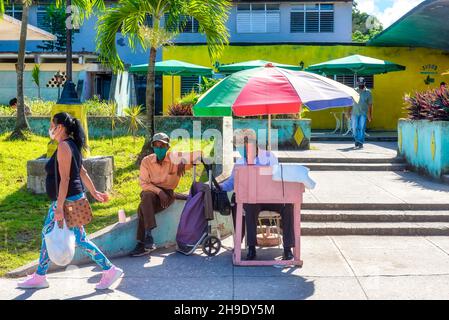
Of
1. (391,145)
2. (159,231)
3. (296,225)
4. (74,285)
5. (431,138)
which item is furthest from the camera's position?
(391,145)

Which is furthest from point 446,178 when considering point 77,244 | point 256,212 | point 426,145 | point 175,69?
Answer: point 175,69

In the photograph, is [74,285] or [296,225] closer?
[74,285]

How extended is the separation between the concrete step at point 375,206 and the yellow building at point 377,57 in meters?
13.4

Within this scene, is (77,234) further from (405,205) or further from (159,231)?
(405,205)

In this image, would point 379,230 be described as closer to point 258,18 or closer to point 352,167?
point 352,167

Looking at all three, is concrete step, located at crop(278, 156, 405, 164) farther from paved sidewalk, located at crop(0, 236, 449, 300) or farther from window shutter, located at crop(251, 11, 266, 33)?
window shutter, located at crop(251, 11, 266, 33)

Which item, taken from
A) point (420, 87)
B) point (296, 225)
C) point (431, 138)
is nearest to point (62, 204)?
point (296, 225)

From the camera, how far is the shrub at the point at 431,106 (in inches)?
447

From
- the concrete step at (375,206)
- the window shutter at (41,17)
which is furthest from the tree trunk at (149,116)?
the window shutter at (41,17)

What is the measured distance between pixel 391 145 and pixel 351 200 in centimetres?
803

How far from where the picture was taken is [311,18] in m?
26.7

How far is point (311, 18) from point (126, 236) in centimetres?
2129

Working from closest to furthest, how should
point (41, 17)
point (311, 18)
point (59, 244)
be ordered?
point (59, 244), point (311, 18), point (41, 17)
